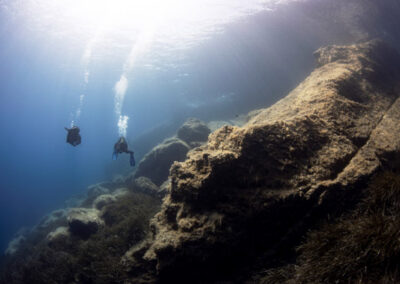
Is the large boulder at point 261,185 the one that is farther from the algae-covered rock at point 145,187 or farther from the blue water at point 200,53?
the blue water at point 200,53

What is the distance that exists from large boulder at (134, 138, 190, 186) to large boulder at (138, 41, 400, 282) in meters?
9.37

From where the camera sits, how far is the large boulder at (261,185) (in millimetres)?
3018

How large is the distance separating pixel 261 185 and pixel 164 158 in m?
11.0

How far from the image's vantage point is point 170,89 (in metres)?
49.0

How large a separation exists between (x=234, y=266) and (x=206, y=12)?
21.9 m

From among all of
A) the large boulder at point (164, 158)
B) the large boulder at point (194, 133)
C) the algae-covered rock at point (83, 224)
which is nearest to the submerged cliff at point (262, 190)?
the algae-covered rock at point (83, 224)

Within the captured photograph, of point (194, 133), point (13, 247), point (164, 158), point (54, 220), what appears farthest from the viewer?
point (54, 220)

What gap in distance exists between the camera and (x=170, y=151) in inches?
536

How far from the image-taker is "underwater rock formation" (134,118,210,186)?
1359cm

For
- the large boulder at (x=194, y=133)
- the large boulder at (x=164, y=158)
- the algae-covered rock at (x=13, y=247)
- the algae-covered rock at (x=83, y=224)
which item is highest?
the large boulder at (x=194, y=133)

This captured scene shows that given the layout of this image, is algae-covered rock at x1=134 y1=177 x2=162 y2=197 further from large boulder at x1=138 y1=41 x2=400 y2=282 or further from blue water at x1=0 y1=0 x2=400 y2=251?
blue water at x1=0 y1=0 x2=400 y2=251

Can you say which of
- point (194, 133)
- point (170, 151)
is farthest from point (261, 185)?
point (194, 133)

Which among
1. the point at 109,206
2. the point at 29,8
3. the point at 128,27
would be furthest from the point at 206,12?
the point at 109,206

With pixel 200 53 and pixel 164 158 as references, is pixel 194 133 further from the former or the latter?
pixel 200 53
